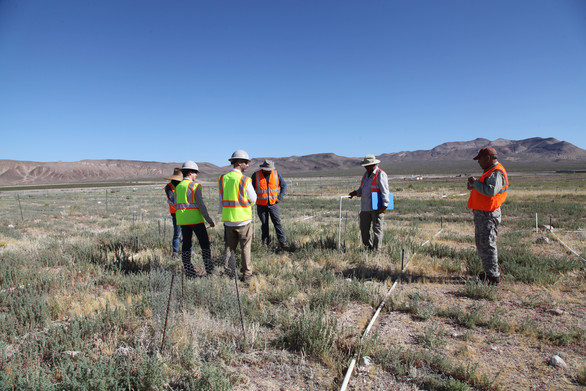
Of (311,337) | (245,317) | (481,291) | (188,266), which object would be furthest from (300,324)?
(481,291)

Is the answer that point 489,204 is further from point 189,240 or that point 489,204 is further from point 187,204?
point 189,240

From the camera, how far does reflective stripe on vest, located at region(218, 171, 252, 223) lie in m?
4.75

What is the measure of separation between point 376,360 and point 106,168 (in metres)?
200

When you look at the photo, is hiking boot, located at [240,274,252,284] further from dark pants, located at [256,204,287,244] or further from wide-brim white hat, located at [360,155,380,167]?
wide-brim white hat, located at [360,155,380,167]

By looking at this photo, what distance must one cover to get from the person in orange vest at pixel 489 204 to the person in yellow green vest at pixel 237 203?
339 cm

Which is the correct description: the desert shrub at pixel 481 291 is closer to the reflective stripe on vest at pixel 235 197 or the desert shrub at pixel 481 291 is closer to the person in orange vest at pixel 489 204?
the person in orange vest at pixel 489 204

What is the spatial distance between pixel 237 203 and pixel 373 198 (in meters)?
2.69

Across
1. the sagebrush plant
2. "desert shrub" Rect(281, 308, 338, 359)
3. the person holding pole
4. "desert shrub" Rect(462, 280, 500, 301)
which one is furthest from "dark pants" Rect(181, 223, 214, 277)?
"desert shrub" Rect(462, 280, 500, 301)

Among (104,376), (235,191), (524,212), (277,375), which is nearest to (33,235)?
(235,191)

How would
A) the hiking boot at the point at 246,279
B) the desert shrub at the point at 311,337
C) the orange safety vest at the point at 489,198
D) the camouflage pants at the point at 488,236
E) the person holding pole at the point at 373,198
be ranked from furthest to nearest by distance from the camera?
1. the person holding pole at the point at 373,198
2. the hiking boot at the point at 246,279
3. the camouflage pants at the point at 488,236
4. the orange safety vest at the point at 489,198
5. the desert shrub at the point at 311,337

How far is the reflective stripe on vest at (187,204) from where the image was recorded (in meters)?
4.96

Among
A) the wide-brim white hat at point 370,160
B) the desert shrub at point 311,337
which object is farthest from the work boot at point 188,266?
the wide-brim white hat at point 370,160

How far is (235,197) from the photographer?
4.79 m

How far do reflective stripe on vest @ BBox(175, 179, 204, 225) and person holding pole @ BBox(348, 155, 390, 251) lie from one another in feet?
9.91
